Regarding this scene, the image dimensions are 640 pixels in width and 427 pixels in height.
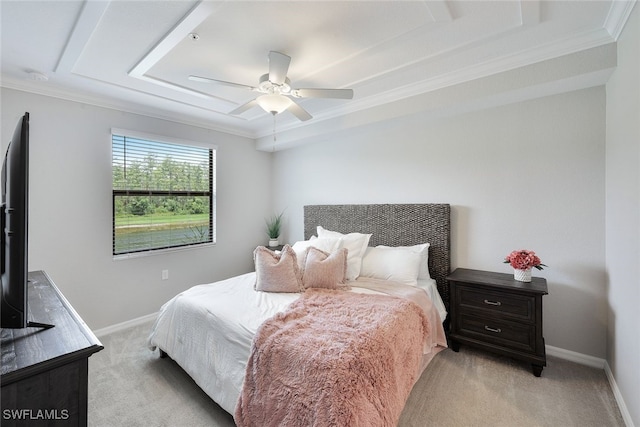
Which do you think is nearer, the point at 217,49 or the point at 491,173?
the point at 217,49

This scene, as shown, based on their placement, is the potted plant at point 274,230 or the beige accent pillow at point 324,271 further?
the potted plant at point 274,230

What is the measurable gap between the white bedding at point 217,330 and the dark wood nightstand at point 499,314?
0.88 ft

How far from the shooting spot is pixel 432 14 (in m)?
1.75

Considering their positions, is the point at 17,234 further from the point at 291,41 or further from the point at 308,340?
the point at 291,41

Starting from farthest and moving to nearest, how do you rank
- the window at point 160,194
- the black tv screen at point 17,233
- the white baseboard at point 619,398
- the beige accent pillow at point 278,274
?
the window at point 160,194
the beige accent pillow at point 278,274
the white baseboard at point 619,398
the black tv screen at point 17,233

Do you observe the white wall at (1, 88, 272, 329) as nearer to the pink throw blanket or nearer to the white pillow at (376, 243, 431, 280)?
the pink throw blanket

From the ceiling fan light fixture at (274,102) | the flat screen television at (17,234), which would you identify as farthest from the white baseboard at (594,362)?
the flat screen television at (17,234)

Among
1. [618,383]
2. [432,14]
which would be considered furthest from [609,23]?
[618,383]

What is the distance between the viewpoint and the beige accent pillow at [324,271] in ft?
8.32

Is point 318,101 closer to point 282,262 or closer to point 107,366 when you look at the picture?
point 282,262

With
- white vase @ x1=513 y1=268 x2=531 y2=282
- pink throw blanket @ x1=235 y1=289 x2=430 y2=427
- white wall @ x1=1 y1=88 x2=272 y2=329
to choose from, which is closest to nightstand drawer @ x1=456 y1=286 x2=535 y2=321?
white vase @ x1=513 y1=268 x2=531 y2=282

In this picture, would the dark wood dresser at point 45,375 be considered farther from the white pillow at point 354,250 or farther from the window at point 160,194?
the window at point 160,194

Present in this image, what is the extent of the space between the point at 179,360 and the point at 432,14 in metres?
2.90

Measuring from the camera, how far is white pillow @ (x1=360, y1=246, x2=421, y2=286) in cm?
270
